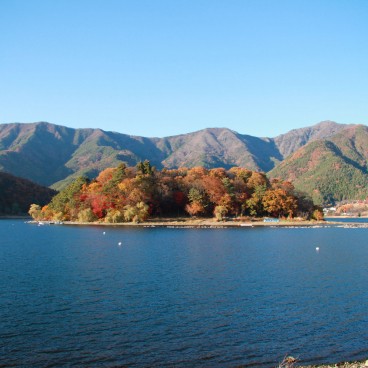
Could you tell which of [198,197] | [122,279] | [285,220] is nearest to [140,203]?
[198,197]

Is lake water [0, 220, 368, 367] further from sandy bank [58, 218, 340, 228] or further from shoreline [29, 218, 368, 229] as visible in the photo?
sandy bank [58, 218, 340, 228]

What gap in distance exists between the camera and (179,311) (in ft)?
88.3

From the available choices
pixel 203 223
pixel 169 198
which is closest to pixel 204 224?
pixel 203 223

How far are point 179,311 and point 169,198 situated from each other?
100.0 metres

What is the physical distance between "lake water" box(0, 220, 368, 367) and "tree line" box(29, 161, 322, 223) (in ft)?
231

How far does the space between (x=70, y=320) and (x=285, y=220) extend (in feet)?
354

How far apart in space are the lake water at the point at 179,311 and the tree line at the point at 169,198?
7054cm

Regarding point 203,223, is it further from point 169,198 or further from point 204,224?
point 169,198

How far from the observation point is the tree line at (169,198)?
395 ft

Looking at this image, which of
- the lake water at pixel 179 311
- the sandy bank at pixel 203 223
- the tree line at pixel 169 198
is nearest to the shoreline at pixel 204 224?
the sandy bank at pixel 203 223

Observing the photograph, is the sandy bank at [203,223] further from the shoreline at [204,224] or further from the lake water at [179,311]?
the lake water at [179,311]

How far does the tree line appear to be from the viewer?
120 meters

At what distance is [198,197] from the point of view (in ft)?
399

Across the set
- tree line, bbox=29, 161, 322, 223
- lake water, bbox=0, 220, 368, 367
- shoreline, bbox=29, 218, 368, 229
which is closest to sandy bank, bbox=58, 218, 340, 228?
shoreline, bbox=29, 218, 368, 229
